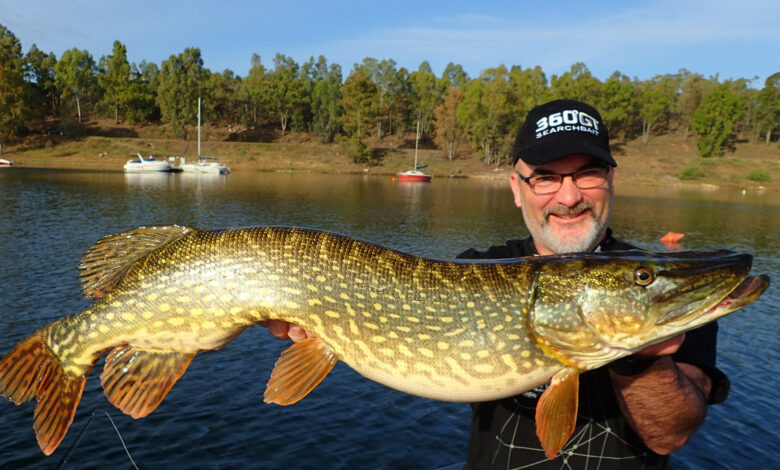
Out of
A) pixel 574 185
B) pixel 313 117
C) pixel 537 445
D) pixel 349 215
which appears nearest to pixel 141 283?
pixel 537 445

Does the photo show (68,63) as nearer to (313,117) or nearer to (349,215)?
(313,117)

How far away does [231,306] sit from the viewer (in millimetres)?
2141

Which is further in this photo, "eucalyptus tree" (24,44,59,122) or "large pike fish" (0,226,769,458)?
"eucalyptus tree" (24,44,59,122)

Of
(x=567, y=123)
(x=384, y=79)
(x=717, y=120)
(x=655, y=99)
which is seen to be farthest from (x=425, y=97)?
(x=567, y=123)

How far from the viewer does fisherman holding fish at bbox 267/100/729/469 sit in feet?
6.31

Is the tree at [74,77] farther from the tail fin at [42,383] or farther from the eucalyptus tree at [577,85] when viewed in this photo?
the tail fin at [42,383]

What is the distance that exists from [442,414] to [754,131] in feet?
258

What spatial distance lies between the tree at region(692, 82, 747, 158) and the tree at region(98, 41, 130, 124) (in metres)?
66.6

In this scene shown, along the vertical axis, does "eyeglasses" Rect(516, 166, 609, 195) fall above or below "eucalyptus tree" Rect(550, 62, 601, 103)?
below

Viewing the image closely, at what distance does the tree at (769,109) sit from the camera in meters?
61.9

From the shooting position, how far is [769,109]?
203 ft

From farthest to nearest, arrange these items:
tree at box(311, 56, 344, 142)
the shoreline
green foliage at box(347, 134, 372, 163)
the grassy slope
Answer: tree at box(311, 56, 344, 142)
green foliage at box(347, 134, 372, 163)
the grassy slope
the shoreline

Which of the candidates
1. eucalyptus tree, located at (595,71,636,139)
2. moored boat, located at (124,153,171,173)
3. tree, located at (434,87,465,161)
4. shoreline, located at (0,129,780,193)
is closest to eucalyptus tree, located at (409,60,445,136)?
tree, located at (434,87,465,161)

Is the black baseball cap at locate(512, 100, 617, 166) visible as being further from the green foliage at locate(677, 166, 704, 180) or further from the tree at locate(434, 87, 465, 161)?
the tree at locate(434, 87, 465, 161)
